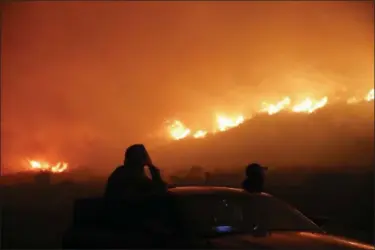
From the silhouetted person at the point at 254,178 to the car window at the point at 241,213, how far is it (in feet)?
0.33

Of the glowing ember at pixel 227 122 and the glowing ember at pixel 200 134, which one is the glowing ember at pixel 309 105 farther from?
the glowing ember at pixel 200 134

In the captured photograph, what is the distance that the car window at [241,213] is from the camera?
294 centimetres

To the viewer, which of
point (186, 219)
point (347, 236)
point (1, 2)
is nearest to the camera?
point (186, 219)

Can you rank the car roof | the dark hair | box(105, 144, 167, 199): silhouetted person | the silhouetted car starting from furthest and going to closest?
1. the dark hair
2. box(105, 144, 167, 199): silhouetted person
3. the car roof
4. the silhouetted car

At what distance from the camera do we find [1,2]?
378 cm

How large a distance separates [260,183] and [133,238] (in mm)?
1031

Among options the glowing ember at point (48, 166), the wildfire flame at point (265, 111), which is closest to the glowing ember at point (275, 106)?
the wildfire flame at point (265, 111)

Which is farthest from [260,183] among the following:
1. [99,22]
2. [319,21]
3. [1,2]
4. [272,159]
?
[1,2]

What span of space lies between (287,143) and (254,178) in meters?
0.37

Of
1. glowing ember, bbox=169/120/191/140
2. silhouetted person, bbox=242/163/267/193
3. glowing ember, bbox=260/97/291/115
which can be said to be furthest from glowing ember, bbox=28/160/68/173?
glowing ember, bbox=260/97/291/115

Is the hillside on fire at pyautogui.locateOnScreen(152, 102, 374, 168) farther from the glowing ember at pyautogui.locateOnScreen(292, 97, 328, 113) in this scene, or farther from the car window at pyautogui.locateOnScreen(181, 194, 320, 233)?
the car window at pyautogui.locateOnScreen(181, 194, 320, 233)

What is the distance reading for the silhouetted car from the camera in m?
2.85

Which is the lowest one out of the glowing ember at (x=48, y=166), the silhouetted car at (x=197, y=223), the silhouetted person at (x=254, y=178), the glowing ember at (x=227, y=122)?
the silhouetted car at (x=197, y=223)

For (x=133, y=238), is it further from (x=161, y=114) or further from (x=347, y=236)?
(x=347, y=236)
